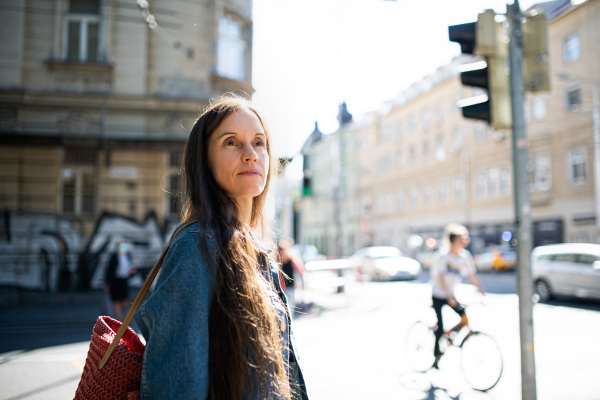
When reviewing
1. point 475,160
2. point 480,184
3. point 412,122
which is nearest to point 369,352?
point 480,184

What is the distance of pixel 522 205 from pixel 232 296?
11.6ft

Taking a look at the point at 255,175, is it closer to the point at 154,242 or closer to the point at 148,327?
the point at 148,327

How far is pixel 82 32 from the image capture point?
569 inches

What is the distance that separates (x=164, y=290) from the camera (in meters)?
1.27

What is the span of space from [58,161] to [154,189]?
2.84 meters

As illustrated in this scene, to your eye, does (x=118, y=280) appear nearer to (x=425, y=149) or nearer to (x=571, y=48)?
(x=571, y=48)

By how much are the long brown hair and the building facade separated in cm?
1228

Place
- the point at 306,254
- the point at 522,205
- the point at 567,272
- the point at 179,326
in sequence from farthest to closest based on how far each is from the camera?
1. the point at 306,254
2. the point at 567,272
3. the point at 522,205
4. the point at 179,326

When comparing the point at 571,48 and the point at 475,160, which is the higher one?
the point at 571,48

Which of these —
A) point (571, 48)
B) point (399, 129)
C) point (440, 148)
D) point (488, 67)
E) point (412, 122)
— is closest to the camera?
point (488, 67)

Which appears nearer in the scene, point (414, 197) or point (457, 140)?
point (457, 140)

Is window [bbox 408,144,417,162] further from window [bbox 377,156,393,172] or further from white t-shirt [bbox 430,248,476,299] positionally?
white t-shirt [bbox 430,248,476,299]

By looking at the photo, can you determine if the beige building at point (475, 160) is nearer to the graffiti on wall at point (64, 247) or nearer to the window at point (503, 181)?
the window at point (503, 181)

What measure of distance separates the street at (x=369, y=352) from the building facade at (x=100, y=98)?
327 cm
